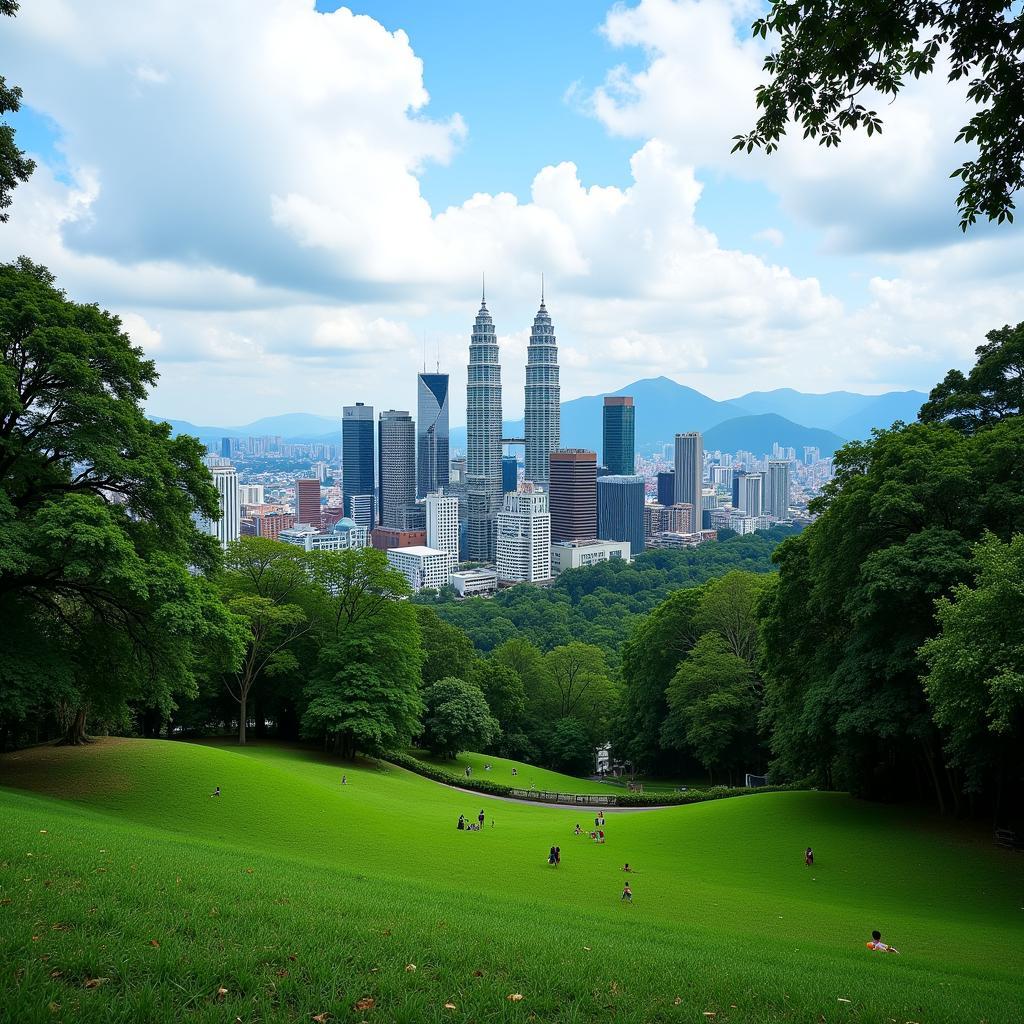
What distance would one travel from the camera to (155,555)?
20359 millimetres

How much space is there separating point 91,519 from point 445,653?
36949 mm

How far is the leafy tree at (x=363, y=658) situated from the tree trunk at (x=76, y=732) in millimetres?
12090

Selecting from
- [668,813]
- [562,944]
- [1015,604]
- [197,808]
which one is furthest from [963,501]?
[197,808]

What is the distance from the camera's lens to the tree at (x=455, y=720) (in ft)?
152

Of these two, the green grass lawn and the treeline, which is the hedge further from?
the green grass lawn

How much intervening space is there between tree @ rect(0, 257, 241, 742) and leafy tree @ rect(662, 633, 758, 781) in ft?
87.7

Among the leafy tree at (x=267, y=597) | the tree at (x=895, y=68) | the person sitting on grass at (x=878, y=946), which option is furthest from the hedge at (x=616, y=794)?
the tree at (x=895, y=68)

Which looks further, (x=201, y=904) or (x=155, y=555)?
(x=155, y=555)

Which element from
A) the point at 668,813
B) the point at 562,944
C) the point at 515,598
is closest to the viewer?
the point at 562,944

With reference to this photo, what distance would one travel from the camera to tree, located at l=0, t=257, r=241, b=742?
61.1 feet

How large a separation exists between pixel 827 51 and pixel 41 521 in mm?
18134

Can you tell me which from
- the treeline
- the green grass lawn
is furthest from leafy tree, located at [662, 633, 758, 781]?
the green grass lawn

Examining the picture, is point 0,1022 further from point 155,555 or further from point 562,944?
point 155,555

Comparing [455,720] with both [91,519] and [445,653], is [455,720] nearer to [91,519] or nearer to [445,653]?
[445,653]
